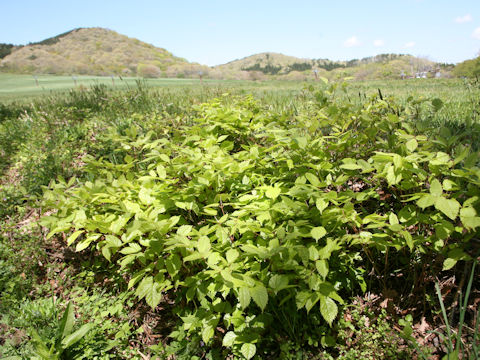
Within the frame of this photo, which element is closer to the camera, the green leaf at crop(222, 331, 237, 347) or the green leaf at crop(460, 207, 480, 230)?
the green leaf at crop(460, 207, 480, 230)

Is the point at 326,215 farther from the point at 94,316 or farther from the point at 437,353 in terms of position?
the point at 94,316

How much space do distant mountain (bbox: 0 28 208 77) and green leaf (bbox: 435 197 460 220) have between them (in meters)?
45.4

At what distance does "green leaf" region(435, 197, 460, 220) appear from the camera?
1.18 metres

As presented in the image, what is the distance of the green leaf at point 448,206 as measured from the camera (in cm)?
118

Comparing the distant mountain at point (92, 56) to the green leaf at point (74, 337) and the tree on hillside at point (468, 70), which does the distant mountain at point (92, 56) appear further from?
the green leaf at point (74, 337)

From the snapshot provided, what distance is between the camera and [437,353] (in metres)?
1.55

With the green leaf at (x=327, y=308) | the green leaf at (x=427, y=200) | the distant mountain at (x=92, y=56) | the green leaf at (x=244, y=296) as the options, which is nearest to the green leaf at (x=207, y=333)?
the green leaf at (x=244, y=296)

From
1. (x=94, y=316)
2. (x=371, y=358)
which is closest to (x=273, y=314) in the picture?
(x=371, y=358)

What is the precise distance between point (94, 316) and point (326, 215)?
1.79m

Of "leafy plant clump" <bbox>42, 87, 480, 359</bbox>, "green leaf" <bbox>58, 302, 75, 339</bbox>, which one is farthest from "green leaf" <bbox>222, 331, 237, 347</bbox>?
"green leaf" <bbox>58, 302, 75, 339</bbox>

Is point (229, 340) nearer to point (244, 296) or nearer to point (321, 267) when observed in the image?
point (244, 296)

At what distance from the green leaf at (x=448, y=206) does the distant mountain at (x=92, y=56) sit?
45.4m

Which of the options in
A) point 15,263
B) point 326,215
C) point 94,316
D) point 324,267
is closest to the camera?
point 324,267

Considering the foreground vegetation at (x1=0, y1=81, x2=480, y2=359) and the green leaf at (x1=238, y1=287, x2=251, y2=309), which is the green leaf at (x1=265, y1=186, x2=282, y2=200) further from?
the green leaf at (x1=238, y1=287, x2=251, y2=309)
